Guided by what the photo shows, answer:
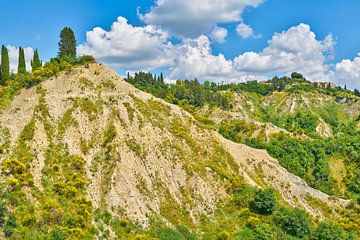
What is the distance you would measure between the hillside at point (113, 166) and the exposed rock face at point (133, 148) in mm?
189

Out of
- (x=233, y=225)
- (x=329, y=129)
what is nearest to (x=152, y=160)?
(x=233, y=225)

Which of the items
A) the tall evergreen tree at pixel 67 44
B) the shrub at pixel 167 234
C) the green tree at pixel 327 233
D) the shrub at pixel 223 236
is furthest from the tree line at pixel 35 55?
the green tree at pixel 327 233

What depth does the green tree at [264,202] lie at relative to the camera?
64938mm

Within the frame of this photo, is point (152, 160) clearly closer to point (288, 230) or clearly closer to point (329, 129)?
point (288, 230)

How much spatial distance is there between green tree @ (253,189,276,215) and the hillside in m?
1.46

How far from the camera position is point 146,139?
71.0 metres

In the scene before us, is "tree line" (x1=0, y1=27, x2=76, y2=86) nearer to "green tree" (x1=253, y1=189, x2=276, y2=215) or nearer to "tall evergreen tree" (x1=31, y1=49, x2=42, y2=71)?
"tall evergreen tree" (x1=31, y1=49, x2=42, y2=71)

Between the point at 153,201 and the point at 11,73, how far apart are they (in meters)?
56.5

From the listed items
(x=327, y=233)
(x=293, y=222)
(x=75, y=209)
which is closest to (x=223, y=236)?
(x=293, y=222)

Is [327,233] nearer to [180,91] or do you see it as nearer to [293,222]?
[293,222]

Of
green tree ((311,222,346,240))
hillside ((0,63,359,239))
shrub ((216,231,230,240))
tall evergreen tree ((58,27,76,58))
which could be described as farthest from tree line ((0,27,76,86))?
green tree ((311,222,346,240))

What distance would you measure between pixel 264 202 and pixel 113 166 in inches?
1066

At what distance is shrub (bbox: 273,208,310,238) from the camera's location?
63188 millimetres

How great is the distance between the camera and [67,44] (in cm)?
9088
